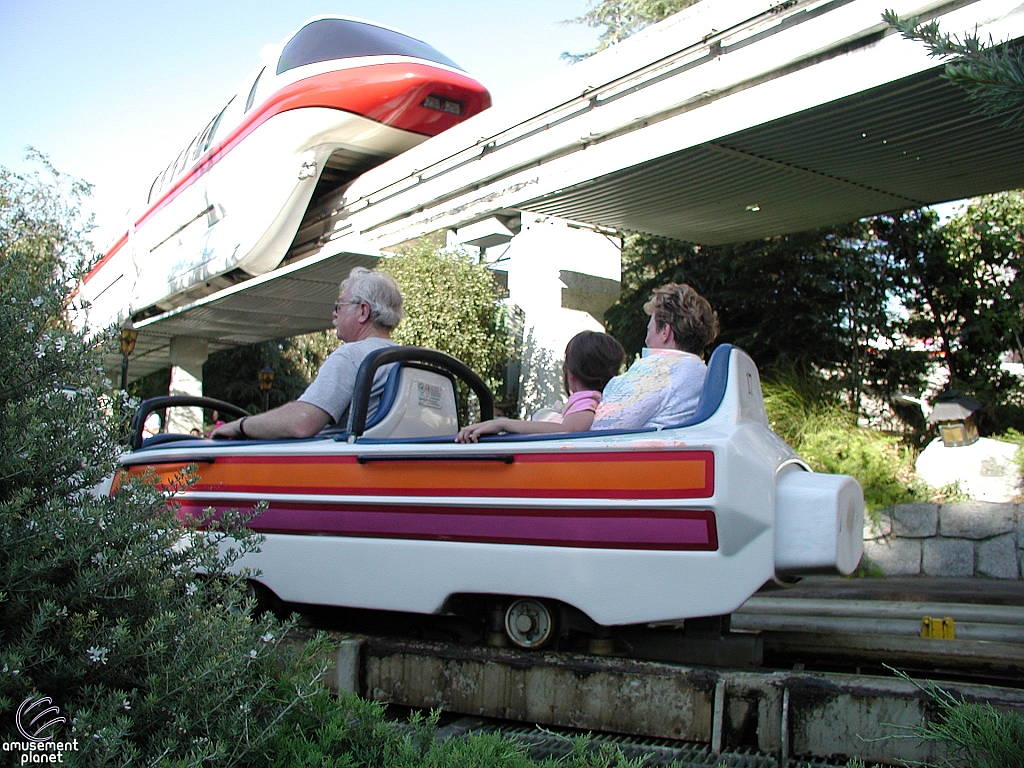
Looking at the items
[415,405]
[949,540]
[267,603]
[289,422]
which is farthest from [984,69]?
[949,540]

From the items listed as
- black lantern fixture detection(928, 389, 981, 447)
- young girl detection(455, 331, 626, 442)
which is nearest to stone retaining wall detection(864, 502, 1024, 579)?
black lantern fixture detection(928, 389, 981, 447)

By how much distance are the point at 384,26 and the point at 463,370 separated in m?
8.52

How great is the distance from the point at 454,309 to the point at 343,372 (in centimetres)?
464

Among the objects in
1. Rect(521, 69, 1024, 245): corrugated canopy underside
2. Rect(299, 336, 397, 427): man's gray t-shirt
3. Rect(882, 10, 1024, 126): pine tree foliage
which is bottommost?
Rect(299, 336, 397, 427): man's gray t-shirt

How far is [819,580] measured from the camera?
569cm

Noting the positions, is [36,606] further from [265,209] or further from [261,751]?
[265,209]

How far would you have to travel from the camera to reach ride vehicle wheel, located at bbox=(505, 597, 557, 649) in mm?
2824

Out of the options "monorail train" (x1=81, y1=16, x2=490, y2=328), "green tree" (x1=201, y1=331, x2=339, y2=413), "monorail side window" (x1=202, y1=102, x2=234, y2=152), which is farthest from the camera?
"green tree" (x1=201, y1=331, x2=339, y2=413)

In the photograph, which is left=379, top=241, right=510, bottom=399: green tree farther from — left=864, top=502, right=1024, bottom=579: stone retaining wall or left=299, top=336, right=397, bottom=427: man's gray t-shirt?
left=299, top=336, right=397, bottom=427: man's gray t-shirt

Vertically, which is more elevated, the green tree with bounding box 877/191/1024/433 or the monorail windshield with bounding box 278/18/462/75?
the monorail windshield with bounding box 278/18/462/75

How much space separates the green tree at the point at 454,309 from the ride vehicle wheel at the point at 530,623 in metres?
5.21

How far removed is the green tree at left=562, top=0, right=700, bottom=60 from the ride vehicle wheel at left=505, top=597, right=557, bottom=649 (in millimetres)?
14498

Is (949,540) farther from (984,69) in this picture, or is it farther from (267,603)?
(984,69)

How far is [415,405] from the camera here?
345 centimetres
